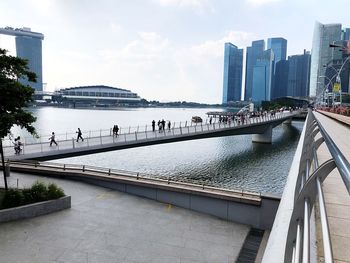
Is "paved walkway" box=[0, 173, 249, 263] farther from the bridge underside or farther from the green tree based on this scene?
the bridge underside

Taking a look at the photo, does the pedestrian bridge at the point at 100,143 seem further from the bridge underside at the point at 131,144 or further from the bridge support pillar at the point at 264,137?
the bridge support pillar at the point at 264,137

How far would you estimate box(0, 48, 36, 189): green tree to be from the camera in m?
13.9

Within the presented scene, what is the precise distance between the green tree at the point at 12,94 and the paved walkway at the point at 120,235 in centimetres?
343

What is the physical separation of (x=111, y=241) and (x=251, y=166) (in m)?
27.7

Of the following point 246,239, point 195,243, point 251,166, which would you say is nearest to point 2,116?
point 195,243

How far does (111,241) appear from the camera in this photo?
11938 mm

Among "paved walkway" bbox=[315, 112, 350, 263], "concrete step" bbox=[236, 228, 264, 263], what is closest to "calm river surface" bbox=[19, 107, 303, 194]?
"concrete step" bbox=[236, 228, 264, 263]

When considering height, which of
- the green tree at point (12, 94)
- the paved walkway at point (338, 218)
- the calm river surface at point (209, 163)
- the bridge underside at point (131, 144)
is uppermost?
the green tree at point (12, 94)

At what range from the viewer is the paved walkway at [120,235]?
1092 cm

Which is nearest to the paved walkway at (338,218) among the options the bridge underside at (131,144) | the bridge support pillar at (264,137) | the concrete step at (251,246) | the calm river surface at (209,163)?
the concrete step at (251,246)

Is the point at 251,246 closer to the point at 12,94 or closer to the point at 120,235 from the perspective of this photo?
the point at 120,235

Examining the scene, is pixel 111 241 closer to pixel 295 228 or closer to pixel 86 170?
pixel 86 170

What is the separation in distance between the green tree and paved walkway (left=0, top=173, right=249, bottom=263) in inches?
135

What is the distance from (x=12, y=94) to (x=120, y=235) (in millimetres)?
7689
